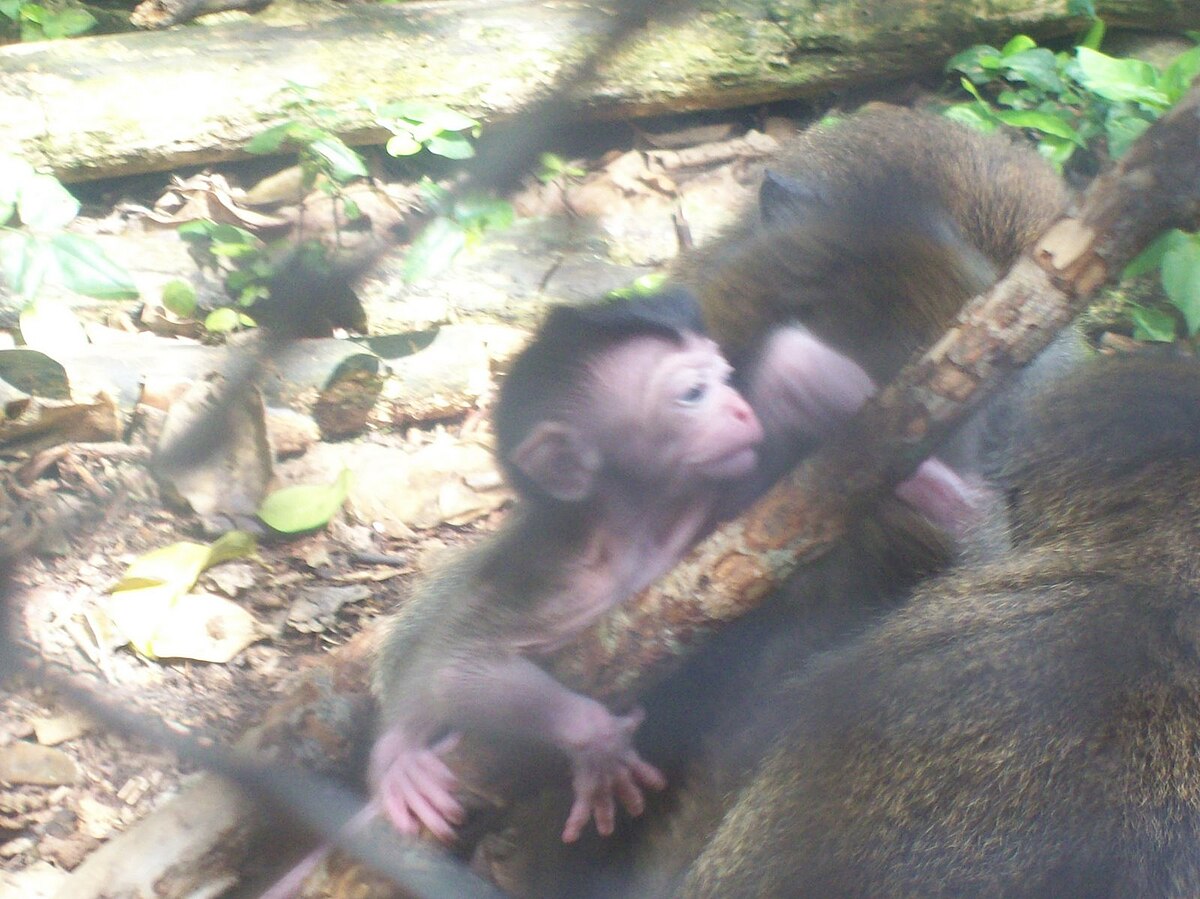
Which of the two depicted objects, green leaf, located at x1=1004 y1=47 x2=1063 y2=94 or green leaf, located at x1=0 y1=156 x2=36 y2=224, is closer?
green leaf, located at x1=0 y1=156 x2=36 y2=224

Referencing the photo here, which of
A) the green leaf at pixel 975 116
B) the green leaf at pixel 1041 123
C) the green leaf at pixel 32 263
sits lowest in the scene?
the green leaf at pixel 32 263

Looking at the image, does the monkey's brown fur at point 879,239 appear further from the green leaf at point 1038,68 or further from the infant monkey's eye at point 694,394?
the green leaf at point 1038,68

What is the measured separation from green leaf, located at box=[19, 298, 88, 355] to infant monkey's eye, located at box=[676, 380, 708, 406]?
1816 millimetres

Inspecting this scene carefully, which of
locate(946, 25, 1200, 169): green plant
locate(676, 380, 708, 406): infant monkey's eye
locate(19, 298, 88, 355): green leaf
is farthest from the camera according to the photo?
locate(19, 298, 88, 355): green leaf

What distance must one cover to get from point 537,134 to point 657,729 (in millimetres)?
2446

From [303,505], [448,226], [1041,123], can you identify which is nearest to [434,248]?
[448,226]

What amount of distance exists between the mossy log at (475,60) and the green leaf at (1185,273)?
5.27ft

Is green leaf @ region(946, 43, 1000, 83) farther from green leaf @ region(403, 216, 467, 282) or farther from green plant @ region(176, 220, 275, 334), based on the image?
green plant @ region(176, 220, 275, 334)

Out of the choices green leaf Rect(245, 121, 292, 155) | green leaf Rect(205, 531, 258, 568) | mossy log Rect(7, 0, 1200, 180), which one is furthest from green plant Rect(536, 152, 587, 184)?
green leaf Rect(205, 531, 258, 568)

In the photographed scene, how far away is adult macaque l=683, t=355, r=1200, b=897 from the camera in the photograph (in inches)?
52.0

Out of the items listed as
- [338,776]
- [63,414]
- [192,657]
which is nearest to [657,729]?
[338,776]

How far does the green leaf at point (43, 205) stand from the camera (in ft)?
9.04

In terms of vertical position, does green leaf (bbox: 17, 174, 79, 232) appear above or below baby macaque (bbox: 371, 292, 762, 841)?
below

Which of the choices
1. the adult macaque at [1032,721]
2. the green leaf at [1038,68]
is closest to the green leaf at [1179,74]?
the green leaf at [1038,68]
